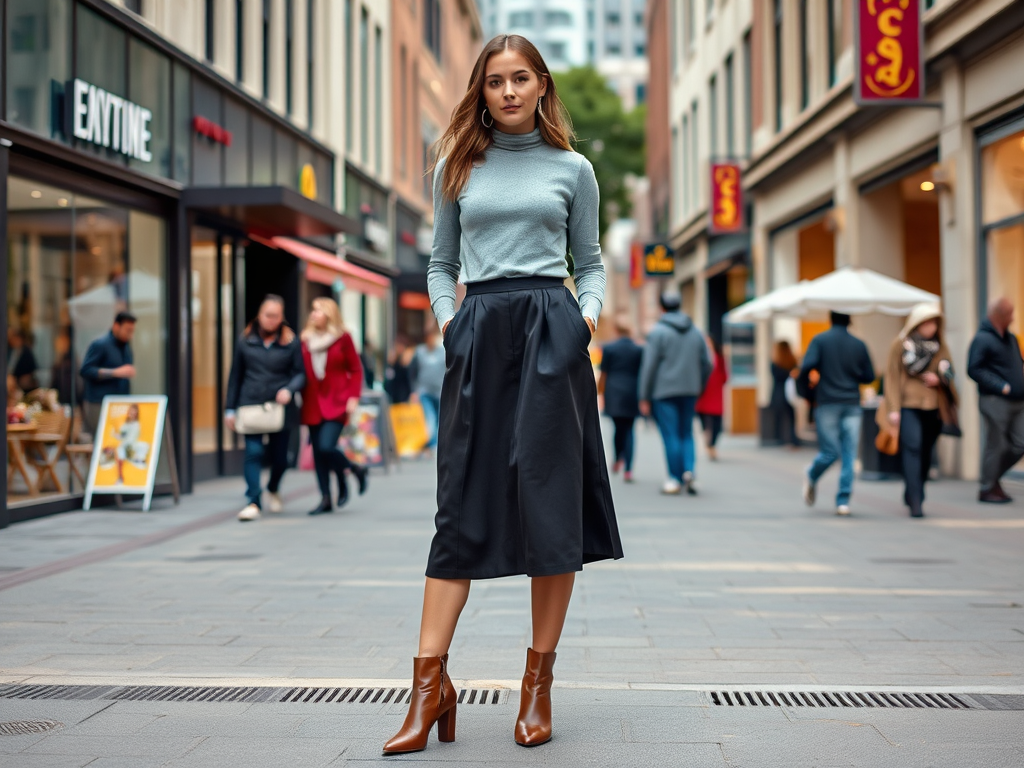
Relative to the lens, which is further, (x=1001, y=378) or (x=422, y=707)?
(x=1001, y=378)

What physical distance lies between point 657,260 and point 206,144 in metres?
17.8

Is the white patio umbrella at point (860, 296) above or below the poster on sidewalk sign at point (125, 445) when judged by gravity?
above

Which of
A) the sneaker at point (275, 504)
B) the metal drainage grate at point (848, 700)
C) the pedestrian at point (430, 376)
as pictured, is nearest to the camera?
the metal drainage grate at point (848, 700)

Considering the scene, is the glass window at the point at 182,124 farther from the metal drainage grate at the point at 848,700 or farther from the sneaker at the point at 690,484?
the metal drainage grate at the point at 848,700

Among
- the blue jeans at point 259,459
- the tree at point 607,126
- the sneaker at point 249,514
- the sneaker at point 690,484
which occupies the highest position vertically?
the tree at point 607,126

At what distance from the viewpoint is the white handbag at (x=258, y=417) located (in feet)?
31.3

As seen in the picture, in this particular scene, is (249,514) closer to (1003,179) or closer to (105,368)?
(105,368)

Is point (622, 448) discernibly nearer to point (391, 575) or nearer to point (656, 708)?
point (391, 575)

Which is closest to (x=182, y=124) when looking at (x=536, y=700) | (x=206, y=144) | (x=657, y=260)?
(x=206, y=144)

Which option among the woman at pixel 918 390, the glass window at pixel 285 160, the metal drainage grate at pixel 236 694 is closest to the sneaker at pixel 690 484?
the woman at pixel 918 390

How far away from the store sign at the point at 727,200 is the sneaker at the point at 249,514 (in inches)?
596

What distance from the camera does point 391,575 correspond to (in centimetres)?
677

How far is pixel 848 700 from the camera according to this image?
13.0ft

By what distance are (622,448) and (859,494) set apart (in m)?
2.81
